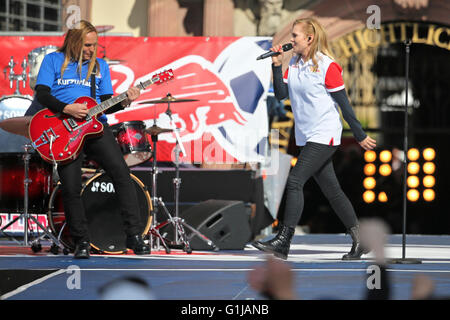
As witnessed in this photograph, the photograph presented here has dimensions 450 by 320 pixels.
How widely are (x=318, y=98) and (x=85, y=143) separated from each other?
5.71ft

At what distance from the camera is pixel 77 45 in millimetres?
7133

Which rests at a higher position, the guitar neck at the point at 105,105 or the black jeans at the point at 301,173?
the guitar neck at the point at 105,105

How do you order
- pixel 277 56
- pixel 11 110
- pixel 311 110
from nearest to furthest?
pixel 277 56 < pixel 311 110 < pixel 11 110

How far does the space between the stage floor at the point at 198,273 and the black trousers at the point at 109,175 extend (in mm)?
259

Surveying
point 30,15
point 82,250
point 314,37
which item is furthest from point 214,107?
point 30,15

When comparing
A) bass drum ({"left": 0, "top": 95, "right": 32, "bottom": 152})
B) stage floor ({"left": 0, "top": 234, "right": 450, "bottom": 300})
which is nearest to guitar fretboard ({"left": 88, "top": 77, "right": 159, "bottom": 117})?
stage floor ({"left": 0, "top": 234, "right": 450, "bottom": 300})

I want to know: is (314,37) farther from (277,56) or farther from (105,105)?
(105,105)

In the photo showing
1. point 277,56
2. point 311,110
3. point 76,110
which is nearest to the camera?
point 277,56

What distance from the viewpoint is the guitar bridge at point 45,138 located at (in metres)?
7.16

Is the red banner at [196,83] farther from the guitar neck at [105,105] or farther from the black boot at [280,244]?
the black boot at [280,244]

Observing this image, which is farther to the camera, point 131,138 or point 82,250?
point 131,138

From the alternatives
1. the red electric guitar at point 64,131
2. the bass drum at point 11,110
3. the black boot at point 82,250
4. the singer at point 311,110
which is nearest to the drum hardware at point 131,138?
the red electric guitar at point 64,131

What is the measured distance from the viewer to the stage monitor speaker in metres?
8.94
